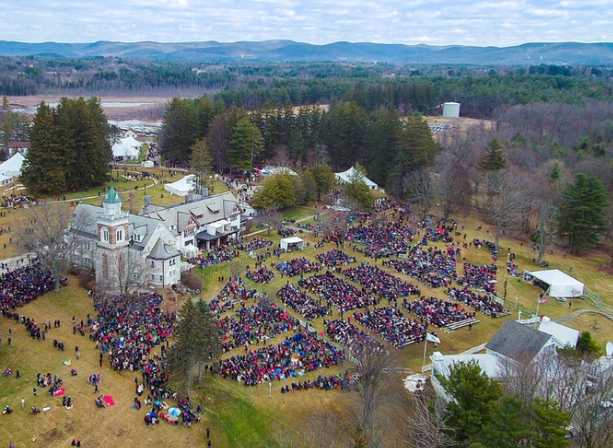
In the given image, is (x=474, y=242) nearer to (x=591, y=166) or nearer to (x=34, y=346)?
(x=591, y=166)

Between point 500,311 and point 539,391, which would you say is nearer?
point 539,391

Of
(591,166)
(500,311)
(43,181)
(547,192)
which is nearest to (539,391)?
(500,311)

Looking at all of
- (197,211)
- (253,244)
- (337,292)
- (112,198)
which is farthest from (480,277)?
(112,198)

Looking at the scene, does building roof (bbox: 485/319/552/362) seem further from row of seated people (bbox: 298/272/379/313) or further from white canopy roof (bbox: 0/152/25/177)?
white canopy roof (bbox: 0/152/25/177)

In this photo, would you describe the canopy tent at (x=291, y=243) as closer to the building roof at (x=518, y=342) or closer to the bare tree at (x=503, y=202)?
the bare tree at (x=503, y=202)

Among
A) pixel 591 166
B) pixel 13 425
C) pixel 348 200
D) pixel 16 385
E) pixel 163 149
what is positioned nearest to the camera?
pixel 13 425

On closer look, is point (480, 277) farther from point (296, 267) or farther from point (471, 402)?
point (471, 402)
